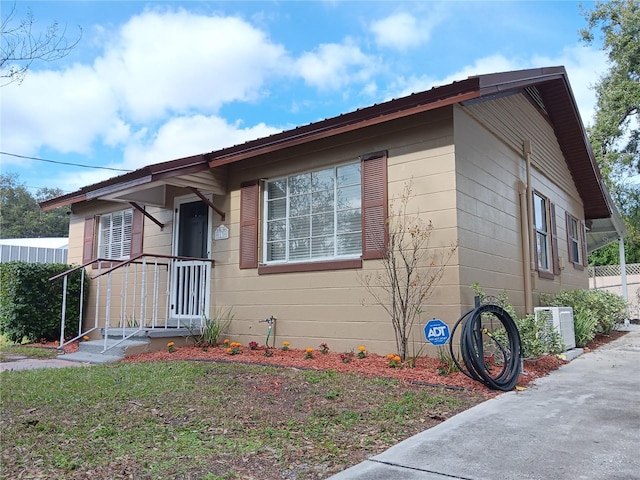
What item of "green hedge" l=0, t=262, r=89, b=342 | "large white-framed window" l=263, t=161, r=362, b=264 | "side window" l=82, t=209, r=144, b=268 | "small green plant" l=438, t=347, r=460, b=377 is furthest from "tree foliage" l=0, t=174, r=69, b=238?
"small green plant" l=438, t=347, r=460, b=377

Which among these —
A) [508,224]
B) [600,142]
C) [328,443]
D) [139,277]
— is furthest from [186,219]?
[600,142]

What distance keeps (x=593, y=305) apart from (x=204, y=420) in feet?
27.7

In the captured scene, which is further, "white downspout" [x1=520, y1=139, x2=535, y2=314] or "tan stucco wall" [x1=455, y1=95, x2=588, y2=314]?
"white downspout" [x1=520, y1=139, x2=535, y2=314]

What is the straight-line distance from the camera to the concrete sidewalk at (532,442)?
9.41 ft

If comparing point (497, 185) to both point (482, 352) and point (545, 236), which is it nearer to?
point (545, 236)

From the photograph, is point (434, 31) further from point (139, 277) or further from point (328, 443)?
point (328, 443)

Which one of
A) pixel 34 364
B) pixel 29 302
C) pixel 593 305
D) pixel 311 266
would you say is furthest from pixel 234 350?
pixel 593 305

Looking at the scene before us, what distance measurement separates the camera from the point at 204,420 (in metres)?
3.84

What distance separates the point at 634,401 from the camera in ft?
15.0

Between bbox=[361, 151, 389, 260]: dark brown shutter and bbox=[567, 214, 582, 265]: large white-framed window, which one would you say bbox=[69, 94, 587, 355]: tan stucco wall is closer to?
bbox=[361, 151, 389, 260]: dark brown shutter

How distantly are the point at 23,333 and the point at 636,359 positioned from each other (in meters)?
10.2

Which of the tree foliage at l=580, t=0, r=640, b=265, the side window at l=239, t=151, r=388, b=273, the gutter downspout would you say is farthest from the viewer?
the tree foliage at l=580, t=0, r=640, b=265

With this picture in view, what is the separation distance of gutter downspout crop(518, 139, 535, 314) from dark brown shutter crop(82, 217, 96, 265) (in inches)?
343

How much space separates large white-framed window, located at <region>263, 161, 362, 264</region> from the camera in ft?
23.1
